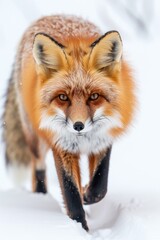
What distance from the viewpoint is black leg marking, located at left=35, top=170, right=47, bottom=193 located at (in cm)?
636

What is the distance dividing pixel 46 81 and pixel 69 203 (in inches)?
37.7

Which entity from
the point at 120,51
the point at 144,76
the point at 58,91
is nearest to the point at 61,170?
the point at 58,91

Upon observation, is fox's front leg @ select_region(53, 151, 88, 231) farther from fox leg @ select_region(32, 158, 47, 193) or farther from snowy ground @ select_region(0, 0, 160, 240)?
fox leg @ select_region(32, 158, 47, 193)

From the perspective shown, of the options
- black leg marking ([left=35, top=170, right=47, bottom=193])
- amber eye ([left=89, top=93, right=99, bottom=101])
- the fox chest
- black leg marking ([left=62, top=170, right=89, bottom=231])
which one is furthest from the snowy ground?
amber eye ([left=89, top=93, right=99, bottom=101])

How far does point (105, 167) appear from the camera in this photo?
5215 millimetres

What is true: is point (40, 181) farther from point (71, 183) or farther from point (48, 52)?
point (48, 52)

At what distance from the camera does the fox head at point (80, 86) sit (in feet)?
15.0

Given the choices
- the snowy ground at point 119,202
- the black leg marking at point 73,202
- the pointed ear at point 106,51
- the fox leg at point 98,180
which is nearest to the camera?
the snowy ground at point 119,202

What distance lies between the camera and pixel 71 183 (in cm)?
495

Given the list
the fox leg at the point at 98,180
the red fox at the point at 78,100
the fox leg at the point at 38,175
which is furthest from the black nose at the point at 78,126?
→ the fox leg at the point at 38,175

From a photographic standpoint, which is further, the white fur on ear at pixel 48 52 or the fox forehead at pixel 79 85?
the white fur on ear at pixel 48 52

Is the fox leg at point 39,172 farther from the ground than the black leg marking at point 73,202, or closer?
closer

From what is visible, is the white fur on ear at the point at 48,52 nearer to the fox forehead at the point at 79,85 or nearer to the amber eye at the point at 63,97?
the fox forehead at the point at 79,85

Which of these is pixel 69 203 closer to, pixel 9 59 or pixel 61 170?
pixel 61 170
